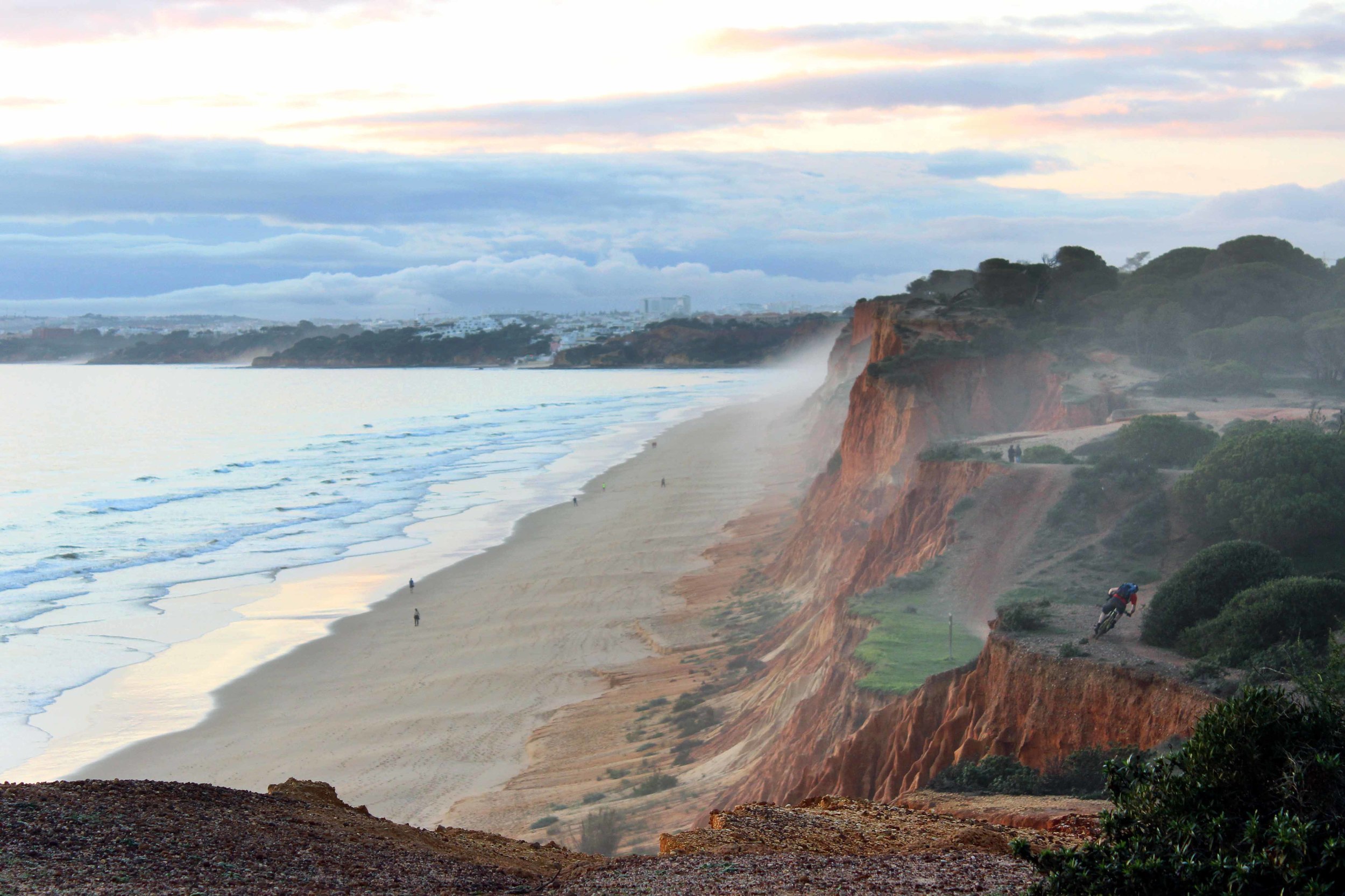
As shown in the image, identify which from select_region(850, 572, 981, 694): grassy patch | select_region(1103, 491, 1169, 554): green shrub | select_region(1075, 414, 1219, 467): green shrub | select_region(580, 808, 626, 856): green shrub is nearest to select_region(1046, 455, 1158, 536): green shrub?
select_region(1103, 491, 1169, 554): green shrub

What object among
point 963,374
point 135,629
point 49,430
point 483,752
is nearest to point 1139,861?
point 483,752

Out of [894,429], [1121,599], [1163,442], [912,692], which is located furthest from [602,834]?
[894,429]

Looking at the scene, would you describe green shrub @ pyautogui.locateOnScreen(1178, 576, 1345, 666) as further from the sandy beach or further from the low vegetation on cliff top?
the low vegetation on cliff top

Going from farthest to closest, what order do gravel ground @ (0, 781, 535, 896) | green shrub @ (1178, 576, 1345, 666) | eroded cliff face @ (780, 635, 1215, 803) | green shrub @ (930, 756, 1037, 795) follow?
green shrub @ (1178, 576, 1345, 666)
eroded cliff face @ (780, 635, 1215, 803)
green shrub @ (930, 756, 1037, 795)
gravel ground @ (0, 781, 535, 896)

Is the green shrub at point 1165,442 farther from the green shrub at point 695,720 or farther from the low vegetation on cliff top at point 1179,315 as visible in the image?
the green shrub at point 695,720

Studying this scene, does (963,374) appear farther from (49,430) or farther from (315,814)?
(49,430)

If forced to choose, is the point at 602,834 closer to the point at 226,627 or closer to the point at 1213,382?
the point at 226,627
